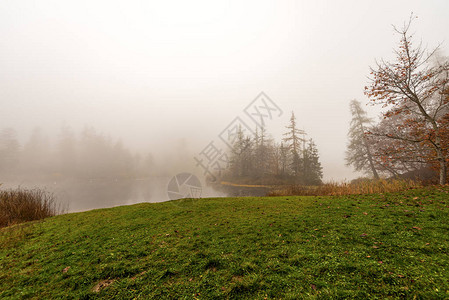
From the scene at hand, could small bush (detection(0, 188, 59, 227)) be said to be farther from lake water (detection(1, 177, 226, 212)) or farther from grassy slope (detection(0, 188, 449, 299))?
grassy slope (detection(0, 188, 449, 299))

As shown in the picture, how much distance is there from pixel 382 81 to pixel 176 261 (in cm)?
1433

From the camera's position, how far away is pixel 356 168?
26.8 meters

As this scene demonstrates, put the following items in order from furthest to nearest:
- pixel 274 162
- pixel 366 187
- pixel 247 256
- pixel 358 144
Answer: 1. pixel 274 162
2. pixel 358 144
3. pixel 366 187
4. pixel 247 256

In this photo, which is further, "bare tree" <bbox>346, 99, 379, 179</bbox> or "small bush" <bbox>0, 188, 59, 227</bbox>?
"bare tree" <bbox>346, 99, 379, 179</bbox>

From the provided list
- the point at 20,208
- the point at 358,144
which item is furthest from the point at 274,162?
the point at 20,208

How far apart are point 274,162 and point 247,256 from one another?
40.3m

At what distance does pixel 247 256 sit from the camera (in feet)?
12.1

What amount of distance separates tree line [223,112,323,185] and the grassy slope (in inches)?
1174

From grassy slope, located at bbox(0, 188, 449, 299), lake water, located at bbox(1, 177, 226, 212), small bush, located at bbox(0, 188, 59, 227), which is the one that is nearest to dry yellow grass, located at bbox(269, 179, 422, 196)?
grassy slope, located at bbox(0, 188, 449, 299)

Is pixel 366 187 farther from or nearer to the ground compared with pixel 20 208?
farther from the ground

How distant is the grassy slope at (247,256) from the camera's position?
2.68 m

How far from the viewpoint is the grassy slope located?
8.80ft

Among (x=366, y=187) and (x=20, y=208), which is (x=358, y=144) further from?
(x=20, y=208)

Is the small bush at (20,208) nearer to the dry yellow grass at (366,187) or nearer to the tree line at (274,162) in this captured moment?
the dry yellow grass at (366,187)
